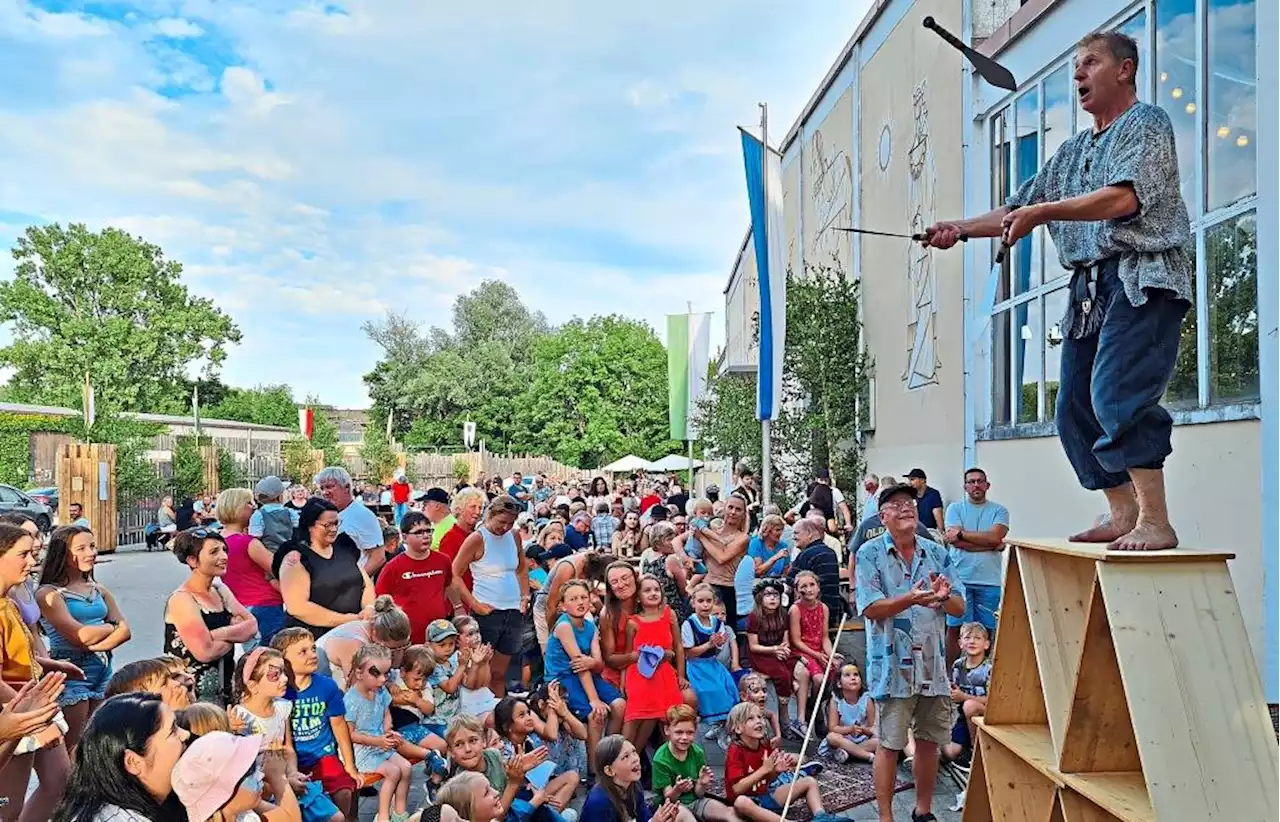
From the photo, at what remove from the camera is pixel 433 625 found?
6.63 m

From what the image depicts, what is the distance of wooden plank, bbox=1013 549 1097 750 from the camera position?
127 inches

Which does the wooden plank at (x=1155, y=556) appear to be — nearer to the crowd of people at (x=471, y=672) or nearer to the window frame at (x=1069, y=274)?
the crowd of people at (x=471, y=672)

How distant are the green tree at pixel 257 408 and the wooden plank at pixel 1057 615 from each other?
182 ft

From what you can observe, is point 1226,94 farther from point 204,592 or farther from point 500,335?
point 500,335

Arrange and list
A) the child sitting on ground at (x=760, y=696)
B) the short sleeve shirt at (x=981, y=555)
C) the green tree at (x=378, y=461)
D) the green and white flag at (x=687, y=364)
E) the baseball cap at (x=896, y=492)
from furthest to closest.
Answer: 1. the green tree at (x=378, y=461)
2. the green and white flag at (x=687, y=364)
3. the short sleeve shirt at (x=981, y=555)
4. the child sitting on ground at (x=760, y=696)
5. the baseball cap at (x=896, y=492)

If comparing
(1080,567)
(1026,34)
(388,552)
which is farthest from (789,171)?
(1080,567)

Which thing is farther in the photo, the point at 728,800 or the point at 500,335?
the point at 500,335

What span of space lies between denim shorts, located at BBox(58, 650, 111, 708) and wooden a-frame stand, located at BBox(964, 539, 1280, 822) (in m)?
4.71

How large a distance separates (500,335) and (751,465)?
45.7 meters

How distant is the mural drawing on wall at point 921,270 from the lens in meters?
12.3

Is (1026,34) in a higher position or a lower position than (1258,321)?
higher

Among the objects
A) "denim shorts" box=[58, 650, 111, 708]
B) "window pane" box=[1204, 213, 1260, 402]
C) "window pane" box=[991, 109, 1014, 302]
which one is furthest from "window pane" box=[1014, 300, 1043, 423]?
"denim shorts" box=[58, 650, 111, 708]

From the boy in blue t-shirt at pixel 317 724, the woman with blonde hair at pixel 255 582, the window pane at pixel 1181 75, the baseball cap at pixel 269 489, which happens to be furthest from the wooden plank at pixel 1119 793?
the baseball cap at pixel 269 489

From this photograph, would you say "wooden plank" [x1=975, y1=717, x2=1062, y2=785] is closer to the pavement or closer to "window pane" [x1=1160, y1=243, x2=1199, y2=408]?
the pavement
